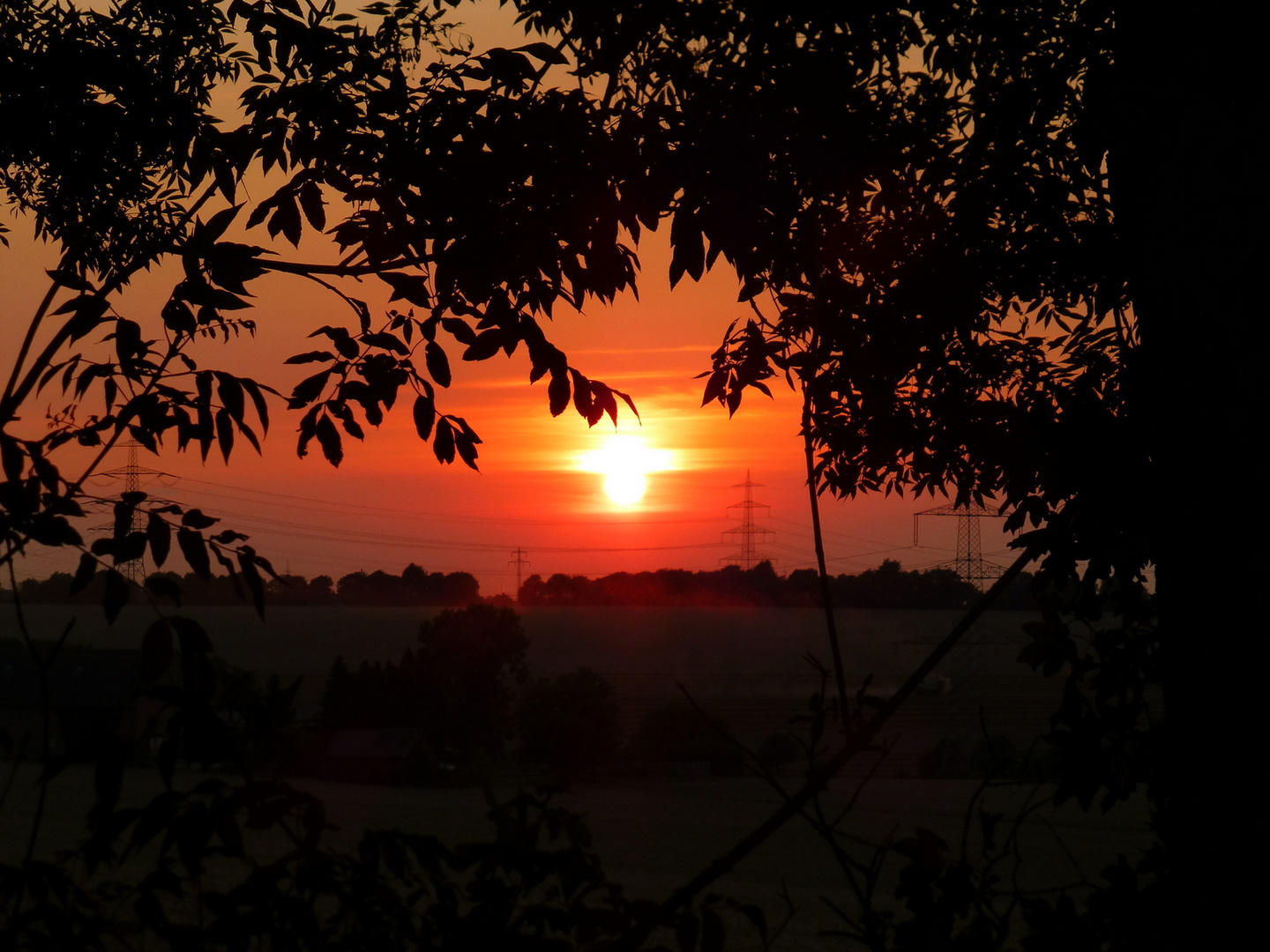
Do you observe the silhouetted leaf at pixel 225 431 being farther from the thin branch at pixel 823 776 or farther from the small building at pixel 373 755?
the small building at pixel 373 755

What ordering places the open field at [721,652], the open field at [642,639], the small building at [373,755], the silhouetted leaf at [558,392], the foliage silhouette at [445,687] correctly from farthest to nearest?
1. the open field at [642,639]
2. the open field at [721,652]
3. the foliage silhouette at [445,687]
4. the small building at [373,755]
5. the silhouetted leaf at [558,392]

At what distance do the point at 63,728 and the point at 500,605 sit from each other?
4633 cm

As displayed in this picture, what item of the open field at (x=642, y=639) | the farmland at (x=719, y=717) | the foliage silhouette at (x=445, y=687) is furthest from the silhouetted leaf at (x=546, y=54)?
the open field at (x=642, y=639)

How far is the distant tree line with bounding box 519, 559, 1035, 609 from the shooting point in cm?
5406

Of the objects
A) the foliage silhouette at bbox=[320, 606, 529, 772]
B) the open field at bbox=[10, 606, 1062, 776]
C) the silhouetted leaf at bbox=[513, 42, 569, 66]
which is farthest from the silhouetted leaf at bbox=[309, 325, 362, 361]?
the open field at bbox=[10, 606, 1062, 776]

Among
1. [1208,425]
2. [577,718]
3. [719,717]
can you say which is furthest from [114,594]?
[719,717]

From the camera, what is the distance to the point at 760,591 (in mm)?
63969

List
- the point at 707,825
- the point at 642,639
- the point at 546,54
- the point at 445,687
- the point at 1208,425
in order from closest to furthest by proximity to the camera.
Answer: the point at 1208,425, the point at 546,54, the point at 707,825, the point at 445,687, the point at 642,639

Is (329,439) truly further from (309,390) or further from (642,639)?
(642,639)

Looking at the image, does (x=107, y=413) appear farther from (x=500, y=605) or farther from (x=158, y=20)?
(x=500, y=605)

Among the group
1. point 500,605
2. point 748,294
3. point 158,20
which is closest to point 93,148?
point 158,20

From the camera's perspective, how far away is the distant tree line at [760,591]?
2128 inches

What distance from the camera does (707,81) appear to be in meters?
3.35

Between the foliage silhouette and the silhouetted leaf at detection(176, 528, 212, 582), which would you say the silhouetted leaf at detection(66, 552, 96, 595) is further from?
the foliage silhouette
